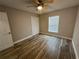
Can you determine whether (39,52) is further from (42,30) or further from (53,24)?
(42,30)

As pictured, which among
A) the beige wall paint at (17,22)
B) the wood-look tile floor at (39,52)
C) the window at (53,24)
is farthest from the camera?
the window at (53,24)

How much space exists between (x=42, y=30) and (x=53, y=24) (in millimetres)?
1553

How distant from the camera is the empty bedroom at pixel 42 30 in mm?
2291

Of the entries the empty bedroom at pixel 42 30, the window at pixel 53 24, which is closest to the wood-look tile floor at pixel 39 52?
the empty bedroom at pixel 42 30

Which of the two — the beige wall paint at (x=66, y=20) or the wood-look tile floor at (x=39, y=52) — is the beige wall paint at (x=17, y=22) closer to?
the wood-look tile floor at (x=39, y=52)

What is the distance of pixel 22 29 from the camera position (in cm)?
403

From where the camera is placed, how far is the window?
4711 millimetres

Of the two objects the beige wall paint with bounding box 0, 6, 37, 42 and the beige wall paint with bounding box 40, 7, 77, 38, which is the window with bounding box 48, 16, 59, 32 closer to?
the beige wall paint with bounding box 40, 7, 77, 38

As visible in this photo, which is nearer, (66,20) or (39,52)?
(39,52)

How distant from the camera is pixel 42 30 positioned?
595 centimetres

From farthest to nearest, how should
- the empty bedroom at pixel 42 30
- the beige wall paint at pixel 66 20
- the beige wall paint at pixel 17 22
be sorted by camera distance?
the beige wall paint at pixel 66 20, the beige wall paint at pixel 17 22, the empty bedroom at pixel 42 30

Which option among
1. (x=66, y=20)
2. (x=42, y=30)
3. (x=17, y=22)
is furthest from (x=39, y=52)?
(x=42, y=30)

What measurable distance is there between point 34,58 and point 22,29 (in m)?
2.65

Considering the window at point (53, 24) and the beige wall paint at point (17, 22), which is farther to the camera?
the window at point (53, 24)
